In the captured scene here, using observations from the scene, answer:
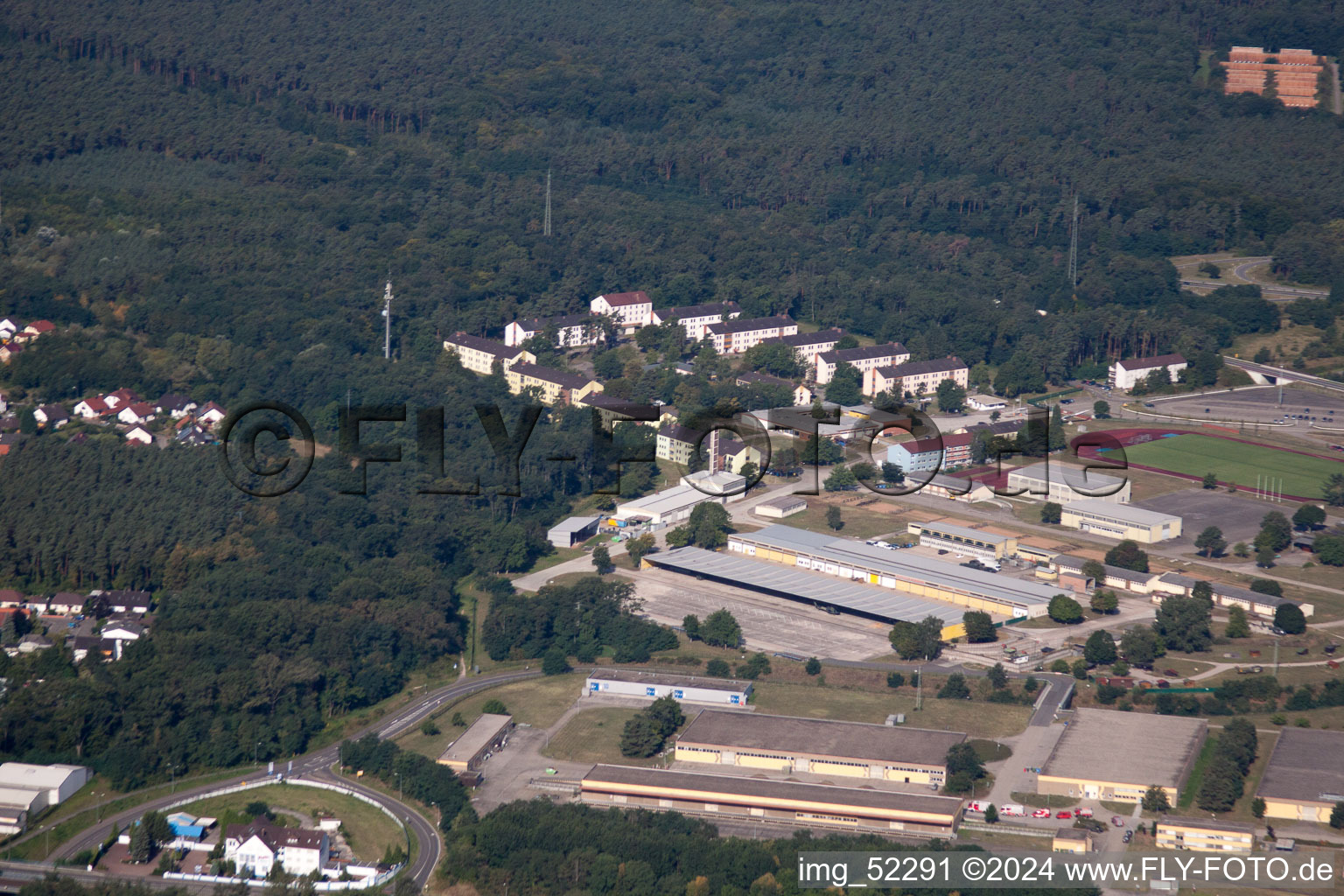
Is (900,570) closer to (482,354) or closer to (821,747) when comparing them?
(821,747)

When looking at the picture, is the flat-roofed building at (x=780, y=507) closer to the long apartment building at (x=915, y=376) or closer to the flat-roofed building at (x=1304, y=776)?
the long apartment building at (x=915, y=376)

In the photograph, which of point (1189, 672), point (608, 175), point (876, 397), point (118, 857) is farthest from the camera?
point (608, 175)

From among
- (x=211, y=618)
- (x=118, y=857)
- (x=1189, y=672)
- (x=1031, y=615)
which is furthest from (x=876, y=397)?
(x=118, y=857)

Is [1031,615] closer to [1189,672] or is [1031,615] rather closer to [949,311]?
[1189,672]

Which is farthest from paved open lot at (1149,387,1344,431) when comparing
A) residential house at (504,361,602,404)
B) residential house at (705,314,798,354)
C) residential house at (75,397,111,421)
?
residential house at (75,397,111,421)

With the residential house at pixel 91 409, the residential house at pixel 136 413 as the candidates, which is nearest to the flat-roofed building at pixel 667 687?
the residential house at pixel 136 413

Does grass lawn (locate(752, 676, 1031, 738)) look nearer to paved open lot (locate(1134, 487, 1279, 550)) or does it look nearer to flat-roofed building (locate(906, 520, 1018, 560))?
flat-roofed building (locate(906, 520, 1018, 560))

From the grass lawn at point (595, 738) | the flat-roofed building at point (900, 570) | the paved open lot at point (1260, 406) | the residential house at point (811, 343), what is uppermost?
the residential house at point (811, 343)

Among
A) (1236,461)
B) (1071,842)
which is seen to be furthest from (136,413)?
(1236,461)
